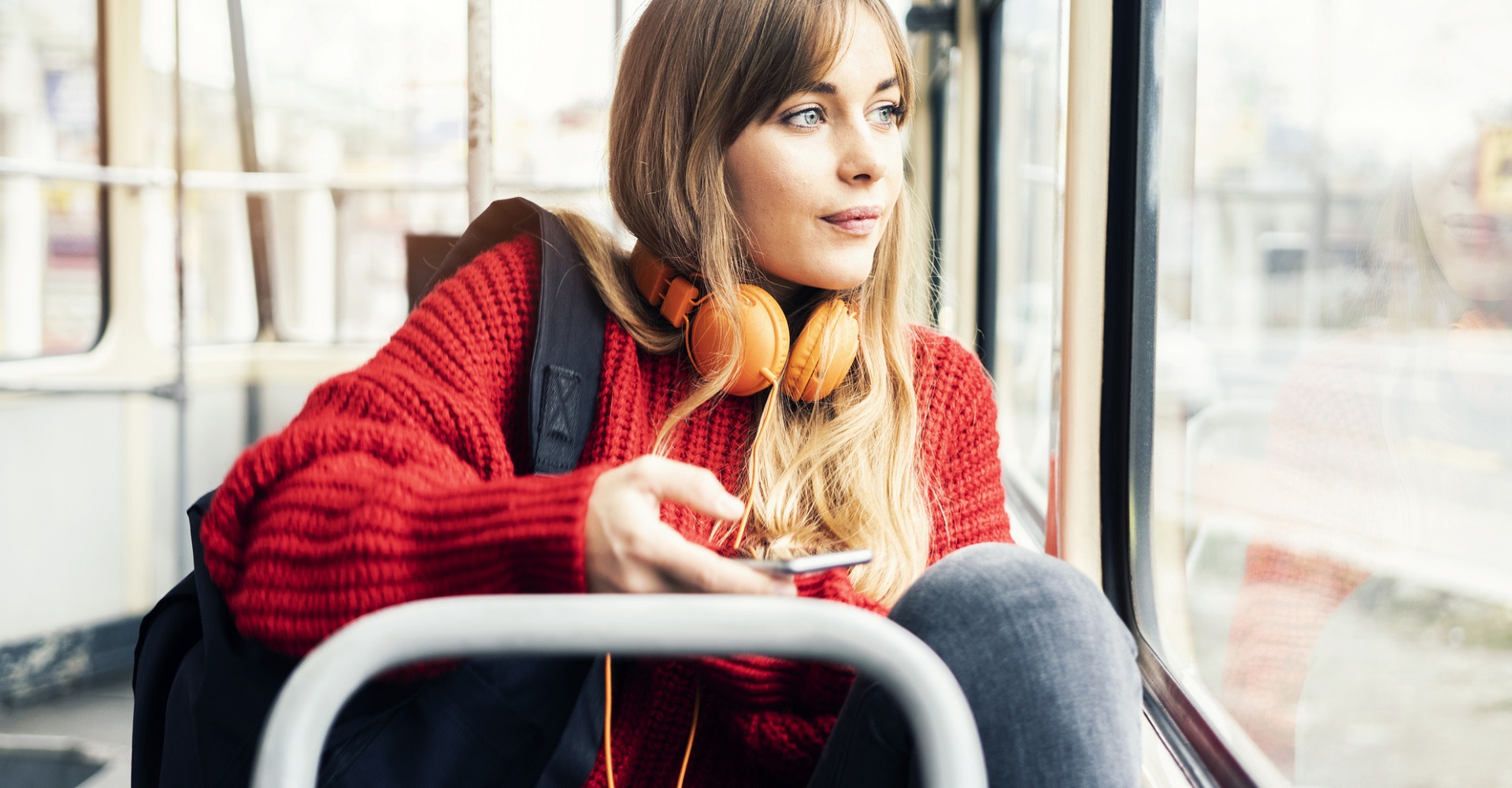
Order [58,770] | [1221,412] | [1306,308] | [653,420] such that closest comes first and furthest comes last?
[653,420]
[1306,308]
[1221,412]
[58,770]

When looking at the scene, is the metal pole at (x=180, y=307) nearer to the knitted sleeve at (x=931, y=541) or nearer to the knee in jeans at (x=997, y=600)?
the knitted sleeve at (x=931, y=541)

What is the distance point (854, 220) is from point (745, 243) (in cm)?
13

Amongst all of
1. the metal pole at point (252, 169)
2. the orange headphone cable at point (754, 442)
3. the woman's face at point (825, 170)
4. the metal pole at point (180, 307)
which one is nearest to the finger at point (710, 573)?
the orange headphone cable at point (754, 442)

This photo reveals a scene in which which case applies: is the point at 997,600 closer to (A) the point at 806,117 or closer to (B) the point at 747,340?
(B) the point at 747,340

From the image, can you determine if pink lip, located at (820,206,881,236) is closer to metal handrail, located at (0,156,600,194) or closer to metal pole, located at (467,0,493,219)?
metal pole, located at (467,0,493,219)

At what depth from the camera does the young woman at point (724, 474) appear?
26.8 inches

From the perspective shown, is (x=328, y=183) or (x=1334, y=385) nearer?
(x=1334, y=385)

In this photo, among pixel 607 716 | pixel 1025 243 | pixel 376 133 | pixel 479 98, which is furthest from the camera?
pixel 376 133

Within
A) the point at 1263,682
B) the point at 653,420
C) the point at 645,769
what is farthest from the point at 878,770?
the point at 1263,682

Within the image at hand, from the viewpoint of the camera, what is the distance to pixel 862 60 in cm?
110

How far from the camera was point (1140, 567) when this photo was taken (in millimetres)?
1617

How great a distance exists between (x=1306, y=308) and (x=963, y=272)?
2249mm

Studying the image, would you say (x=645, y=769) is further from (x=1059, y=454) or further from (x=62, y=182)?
(x=62, y=182)

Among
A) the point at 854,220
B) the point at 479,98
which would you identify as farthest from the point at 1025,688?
the point at 479,98
